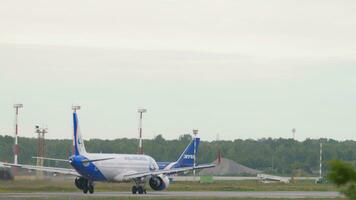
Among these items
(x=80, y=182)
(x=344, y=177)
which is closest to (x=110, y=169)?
(x=80, y=182)

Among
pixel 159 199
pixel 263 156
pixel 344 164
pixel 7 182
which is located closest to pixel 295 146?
pixel 263 156

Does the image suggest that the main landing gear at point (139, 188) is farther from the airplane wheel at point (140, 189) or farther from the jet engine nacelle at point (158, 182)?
the jet engine nacelle at point (158, 182)

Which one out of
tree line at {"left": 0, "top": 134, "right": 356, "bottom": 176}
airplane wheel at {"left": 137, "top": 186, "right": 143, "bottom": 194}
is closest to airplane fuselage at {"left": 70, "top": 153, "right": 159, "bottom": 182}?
airplane wheel at {"left": 137, "top": 186, "right": 143, "bottom": 194}

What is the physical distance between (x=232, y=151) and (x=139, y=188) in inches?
4222

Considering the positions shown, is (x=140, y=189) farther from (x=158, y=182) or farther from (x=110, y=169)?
(x=110, y=169)

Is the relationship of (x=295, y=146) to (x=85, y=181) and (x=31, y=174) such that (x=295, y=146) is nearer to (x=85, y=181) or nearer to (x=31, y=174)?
(x=31, y=174)

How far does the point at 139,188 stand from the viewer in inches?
2714

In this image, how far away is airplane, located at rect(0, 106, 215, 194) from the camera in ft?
222

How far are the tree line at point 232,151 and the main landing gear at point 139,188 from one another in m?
63.4

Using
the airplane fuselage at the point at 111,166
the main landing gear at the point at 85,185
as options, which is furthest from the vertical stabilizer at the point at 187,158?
the main landing gear at the point at 85,185

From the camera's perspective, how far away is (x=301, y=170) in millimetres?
152000

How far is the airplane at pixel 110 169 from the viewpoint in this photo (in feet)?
222

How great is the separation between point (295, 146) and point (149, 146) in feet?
102

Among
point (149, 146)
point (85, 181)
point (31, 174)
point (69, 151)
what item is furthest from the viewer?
point (149, 146)
